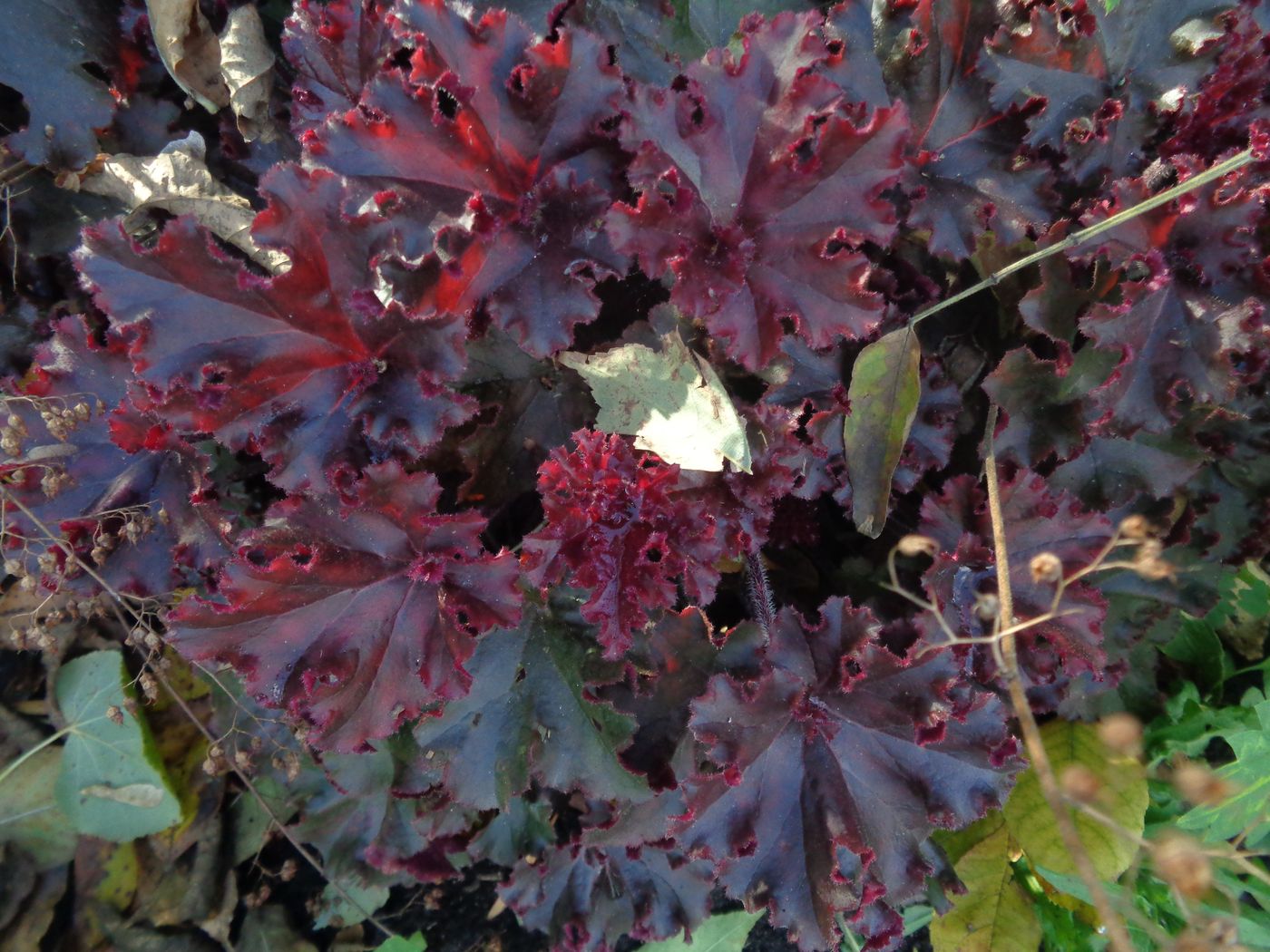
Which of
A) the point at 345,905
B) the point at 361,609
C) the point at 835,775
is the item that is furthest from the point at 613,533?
the point at 345,905

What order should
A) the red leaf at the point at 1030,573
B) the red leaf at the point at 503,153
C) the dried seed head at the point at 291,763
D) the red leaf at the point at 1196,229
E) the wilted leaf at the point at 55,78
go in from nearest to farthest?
the red leaf at the point at 503,153
the red leaf at the point at 1196,229
the red leaf at the point at 1030,573
the wilted leaf at the point at 55,78
the dried seed head at the point at 291,763

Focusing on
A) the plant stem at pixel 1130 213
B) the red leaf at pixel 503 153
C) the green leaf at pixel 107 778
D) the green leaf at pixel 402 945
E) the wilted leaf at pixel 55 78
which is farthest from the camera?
the green leaf at pixel 107 778

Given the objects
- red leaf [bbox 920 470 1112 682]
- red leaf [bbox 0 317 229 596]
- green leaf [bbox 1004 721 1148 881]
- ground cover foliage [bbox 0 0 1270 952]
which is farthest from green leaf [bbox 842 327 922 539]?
red leaf [bbox 0 317 229 596]

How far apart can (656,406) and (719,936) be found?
1.25 m

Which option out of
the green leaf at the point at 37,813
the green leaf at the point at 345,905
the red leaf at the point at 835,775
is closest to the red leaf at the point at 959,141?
the red leaf at the point at 835,775

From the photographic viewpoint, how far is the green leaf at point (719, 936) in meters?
2.04

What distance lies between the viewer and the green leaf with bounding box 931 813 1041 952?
2.03 m

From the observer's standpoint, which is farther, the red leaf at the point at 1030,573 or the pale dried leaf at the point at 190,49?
the pale dried leaf at the point at 190,49

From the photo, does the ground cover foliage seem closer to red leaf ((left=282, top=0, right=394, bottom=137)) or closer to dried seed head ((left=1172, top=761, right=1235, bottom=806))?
red leaf ((left=282, top=0, right=394, bottom=137))

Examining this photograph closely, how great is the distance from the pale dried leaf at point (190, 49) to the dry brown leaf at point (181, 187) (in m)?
0.09

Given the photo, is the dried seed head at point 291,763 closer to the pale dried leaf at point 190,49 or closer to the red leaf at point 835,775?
the red leaf at point 835,775

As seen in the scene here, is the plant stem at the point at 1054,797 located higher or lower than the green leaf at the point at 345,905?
higher

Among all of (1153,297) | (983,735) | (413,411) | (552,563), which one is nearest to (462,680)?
(552,563)

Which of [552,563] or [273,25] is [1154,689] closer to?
[552,563]
